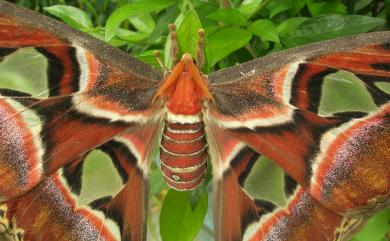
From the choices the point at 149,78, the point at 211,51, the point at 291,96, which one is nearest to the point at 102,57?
the point at 149,78

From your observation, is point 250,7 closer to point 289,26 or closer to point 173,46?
point 289,26

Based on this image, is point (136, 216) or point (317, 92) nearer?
point (317, 92)

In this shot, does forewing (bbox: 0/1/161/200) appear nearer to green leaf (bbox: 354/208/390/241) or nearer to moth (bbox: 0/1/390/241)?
moth (bbox: 0/1/390/241)

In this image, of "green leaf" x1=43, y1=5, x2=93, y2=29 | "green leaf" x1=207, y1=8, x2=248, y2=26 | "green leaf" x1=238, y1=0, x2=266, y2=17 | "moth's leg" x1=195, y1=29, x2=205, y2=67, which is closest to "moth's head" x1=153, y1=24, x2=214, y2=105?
"moth's leg" x1=195, y1=29, x2=205, y2=67

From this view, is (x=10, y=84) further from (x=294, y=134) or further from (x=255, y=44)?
Result: (x=255, y=44)

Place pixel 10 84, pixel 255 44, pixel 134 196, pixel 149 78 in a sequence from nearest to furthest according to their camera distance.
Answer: pixel 10 84
pixel 149 78
pixel 134 196
pixel 255 44

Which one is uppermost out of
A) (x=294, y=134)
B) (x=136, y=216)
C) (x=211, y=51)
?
(x=211, y=51)

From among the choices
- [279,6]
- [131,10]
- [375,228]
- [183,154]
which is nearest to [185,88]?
[183,154]

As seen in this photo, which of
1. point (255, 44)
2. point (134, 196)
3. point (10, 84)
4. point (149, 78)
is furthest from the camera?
point (255, 44)

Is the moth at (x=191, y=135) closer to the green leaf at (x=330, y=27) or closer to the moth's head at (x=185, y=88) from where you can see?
the moth's head at (x=185, y=88)
